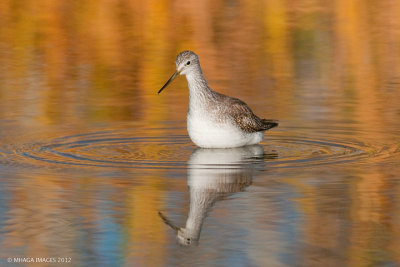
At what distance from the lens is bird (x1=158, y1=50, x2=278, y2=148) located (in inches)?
529

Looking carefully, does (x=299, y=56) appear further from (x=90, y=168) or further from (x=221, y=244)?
(x=221, y=244)

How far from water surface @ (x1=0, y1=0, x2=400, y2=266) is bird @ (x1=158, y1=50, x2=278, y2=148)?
322 millimetres

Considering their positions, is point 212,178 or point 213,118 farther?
point 213,118

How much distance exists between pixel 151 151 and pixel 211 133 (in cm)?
78

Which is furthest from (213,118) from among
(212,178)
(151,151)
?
(212,178)

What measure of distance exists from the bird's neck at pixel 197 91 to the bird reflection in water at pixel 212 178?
24.4 inches

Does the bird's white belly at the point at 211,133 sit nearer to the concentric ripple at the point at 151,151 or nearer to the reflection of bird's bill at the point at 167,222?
the concentric ripple at the point at 151,151

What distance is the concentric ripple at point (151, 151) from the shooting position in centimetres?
1259

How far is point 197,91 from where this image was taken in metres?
13.8

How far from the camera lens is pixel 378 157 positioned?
12.8 meters

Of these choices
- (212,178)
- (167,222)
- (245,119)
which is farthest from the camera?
(245,119)

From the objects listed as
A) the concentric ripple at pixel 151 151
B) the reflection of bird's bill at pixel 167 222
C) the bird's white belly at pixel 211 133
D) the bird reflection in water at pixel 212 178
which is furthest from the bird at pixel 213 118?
the reflection of bird's bill at pixel 167 222

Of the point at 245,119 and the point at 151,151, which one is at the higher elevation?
the point at 245,119

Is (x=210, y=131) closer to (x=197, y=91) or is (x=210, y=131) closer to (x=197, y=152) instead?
(x=197, y=152)
